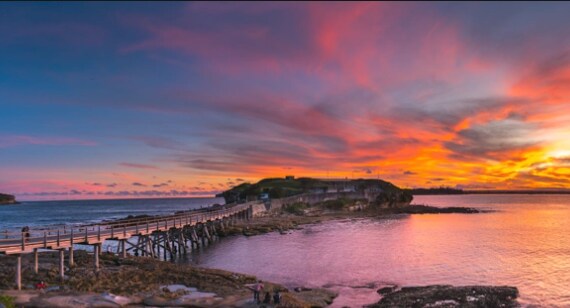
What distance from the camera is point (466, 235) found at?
3056 inches

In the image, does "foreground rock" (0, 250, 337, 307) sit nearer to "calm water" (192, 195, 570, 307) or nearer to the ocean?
the ocean

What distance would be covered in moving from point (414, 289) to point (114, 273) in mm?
21302

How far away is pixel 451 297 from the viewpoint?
31188mm

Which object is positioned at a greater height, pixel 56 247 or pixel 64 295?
pixel 56 247

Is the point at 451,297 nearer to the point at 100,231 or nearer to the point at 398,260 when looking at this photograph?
the point at 398,260

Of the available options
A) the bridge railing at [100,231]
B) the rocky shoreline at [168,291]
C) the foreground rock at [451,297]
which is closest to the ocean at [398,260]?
the foreground rock at [451,297]

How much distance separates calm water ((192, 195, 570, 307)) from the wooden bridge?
4.07 meters

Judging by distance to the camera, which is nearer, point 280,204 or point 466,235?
point 466,235

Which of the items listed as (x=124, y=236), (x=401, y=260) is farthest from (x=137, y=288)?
(x=401, y=260)

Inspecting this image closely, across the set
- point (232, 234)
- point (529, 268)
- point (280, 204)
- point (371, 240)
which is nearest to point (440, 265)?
point (529, 268)

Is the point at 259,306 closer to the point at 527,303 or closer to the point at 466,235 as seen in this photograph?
the point at 527,303

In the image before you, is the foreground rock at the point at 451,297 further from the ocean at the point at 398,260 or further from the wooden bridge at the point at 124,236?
the wooden bridge at the point at 124,236

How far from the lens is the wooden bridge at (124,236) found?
106ft

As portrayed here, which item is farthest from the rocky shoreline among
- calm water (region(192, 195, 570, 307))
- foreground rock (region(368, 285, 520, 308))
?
calm water (region(192, 195, 570, 307))
